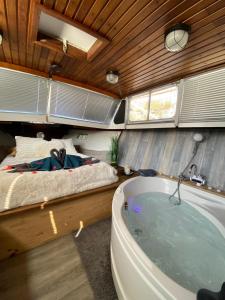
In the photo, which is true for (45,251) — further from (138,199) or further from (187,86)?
(187,86)

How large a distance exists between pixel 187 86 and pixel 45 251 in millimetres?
2583

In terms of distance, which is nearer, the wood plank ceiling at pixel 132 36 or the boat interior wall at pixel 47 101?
the wood plank ceiling at pixel 132 36

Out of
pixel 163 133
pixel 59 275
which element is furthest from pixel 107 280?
→ pixel 163 133

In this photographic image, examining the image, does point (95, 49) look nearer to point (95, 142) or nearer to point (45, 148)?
point (45, 148)

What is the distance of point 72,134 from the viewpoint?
403 cm

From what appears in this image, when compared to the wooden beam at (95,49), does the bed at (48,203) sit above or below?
below

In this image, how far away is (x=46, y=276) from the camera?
1.21 m

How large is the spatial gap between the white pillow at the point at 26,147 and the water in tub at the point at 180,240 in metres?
1.85

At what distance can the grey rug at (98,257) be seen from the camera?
1.11m

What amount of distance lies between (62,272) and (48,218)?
0.51 meters

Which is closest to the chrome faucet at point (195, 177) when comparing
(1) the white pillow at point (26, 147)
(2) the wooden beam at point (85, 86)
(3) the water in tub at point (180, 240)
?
(3) the water in tub at point (180, 240)

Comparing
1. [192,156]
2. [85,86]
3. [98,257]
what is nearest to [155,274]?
[98,257]

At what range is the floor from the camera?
108 centimetres

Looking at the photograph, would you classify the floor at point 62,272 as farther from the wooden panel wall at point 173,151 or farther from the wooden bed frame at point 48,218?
the wooden panel wall at point 173,151
